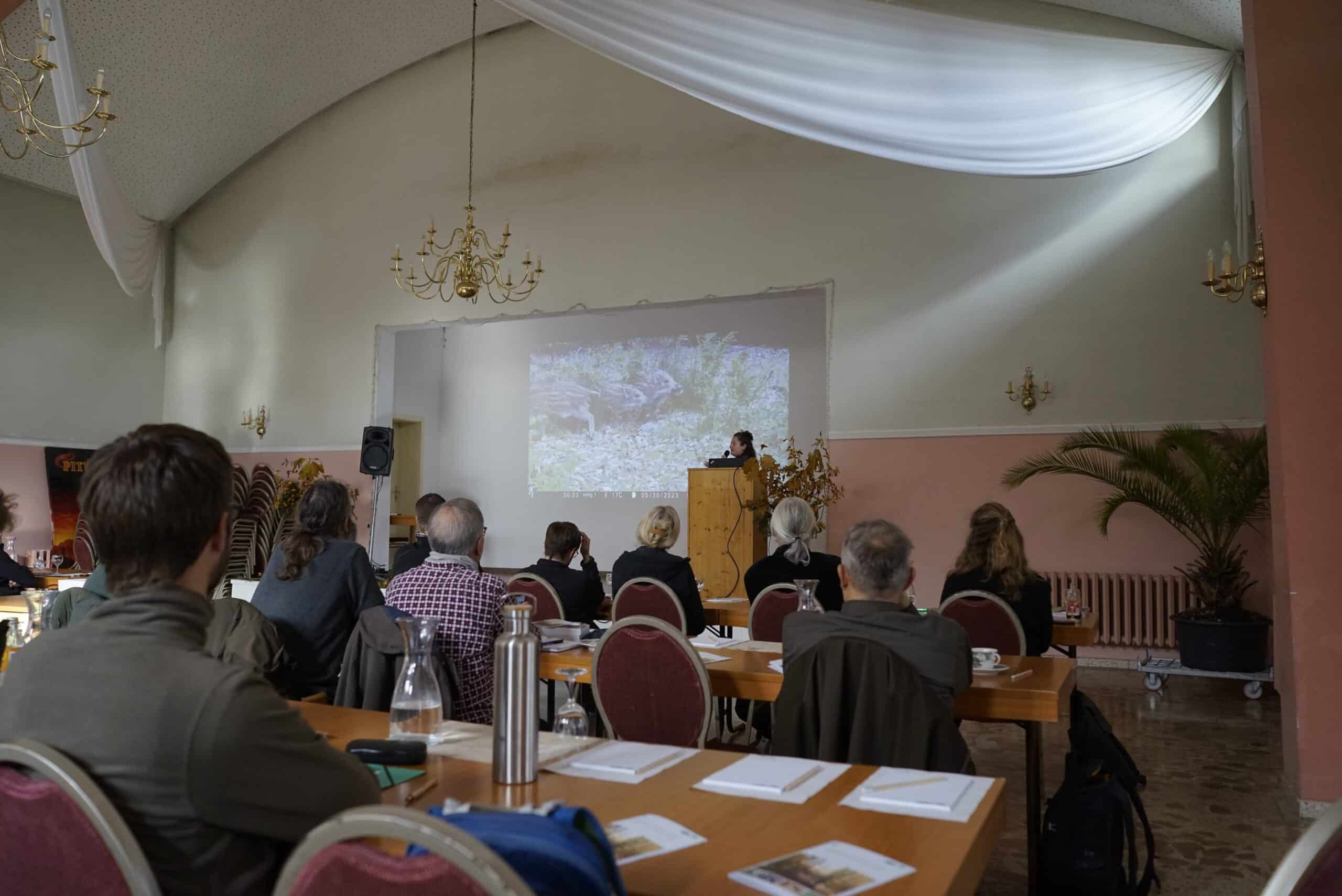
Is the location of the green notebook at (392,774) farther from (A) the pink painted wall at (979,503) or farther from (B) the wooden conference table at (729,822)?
(A) the pink painted wall at (979,503)

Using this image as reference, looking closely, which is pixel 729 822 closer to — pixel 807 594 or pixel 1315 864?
pixel 1315 864

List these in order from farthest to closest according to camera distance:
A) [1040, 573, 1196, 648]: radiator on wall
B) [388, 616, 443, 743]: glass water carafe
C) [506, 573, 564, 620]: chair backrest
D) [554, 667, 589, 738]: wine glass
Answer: [1040, 573, 1196, 648]: radiator on wall
[506, 573, 564, 620]: chair backrest
[554, 667, 589, 738]: wine glass
[388, 616, 443, 743]: glass water carafe

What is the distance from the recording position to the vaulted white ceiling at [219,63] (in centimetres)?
928

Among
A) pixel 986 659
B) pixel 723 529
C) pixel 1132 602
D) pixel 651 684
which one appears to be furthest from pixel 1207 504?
pixel 651 684

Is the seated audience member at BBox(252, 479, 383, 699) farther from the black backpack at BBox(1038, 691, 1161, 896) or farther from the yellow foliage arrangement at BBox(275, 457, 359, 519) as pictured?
the yellow foliage arrangement at BBox(275, 457, 359, 519)

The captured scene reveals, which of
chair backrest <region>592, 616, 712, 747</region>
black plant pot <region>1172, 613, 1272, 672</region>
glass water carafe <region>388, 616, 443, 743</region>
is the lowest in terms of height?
black plant pot <region>1172, 613, 1272, 672</region>

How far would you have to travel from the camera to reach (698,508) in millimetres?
8305

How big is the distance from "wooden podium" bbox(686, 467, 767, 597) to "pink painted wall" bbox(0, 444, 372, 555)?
406 centimetres

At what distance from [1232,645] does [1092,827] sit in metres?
4.67

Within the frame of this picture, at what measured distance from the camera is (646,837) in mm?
1339

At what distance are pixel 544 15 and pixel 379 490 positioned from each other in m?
7.05

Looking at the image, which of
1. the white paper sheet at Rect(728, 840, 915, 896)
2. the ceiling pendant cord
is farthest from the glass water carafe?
the ceiling pendant cord

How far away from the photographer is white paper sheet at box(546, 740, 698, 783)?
1659 mm

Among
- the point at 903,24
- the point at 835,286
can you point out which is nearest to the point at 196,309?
the point at 835,286
